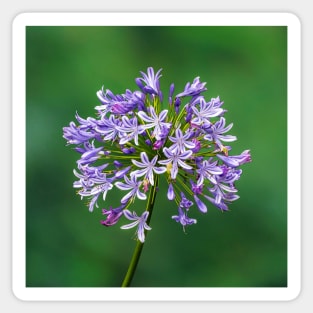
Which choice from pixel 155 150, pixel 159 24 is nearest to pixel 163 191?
pixel 159 24

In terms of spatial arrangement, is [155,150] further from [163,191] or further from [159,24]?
[163,191]

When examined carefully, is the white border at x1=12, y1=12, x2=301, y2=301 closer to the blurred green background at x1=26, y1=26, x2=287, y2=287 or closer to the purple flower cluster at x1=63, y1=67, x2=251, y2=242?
the blurred green background at x1=26, y1=26, x2=287, y2=287

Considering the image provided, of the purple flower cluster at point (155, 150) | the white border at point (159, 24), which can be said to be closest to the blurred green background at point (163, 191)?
the white border at point (159, 24)

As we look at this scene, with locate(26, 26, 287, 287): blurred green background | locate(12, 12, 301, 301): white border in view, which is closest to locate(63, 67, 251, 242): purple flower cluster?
locate(12, 12, 301, 301): white border

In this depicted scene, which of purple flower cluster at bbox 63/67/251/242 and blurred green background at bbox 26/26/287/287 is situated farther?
blurred green background at bbox 26/26/287/287
